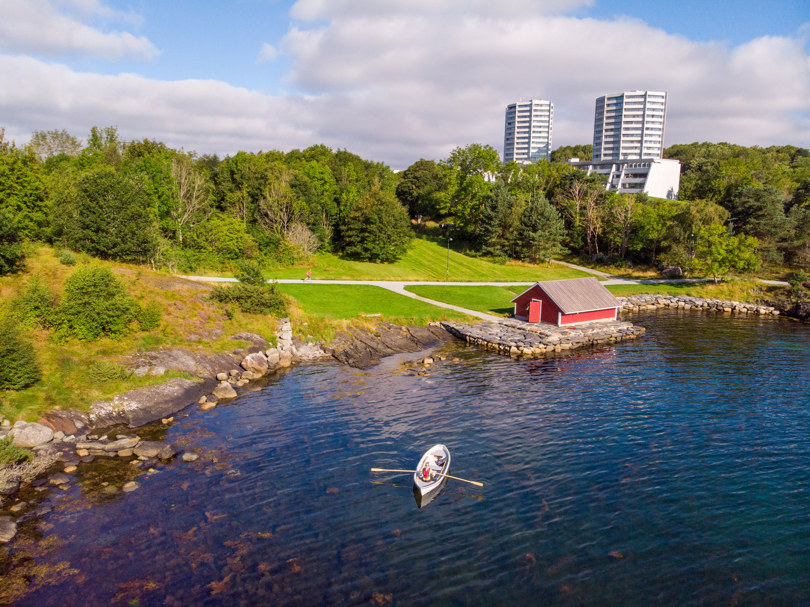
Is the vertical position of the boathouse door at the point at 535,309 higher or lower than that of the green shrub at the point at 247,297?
lower

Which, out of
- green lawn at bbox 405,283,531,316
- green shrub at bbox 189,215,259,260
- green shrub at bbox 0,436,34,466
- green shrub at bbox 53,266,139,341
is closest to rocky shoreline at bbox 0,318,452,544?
green shrub at bbox 0,436,34,466

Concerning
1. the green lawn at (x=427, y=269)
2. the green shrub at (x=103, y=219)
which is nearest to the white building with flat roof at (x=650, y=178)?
the green lawn at (x=427, y=269)

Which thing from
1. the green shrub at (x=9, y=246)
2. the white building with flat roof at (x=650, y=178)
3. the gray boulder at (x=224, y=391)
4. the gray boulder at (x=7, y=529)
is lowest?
the gray boulder at (x=7, y=529)

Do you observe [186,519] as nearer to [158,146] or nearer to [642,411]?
[642,411]

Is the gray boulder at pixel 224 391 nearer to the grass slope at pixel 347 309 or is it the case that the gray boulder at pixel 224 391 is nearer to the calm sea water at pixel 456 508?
the calm sea water at pixel 456 508

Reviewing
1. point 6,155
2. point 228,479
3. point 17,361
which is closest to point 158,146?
point 6,155

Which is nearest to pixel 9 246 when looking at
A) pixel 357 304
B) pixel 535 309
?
pixel 357 304

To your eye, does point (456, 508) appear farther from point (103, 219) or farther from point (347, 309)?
point (103, 219)
